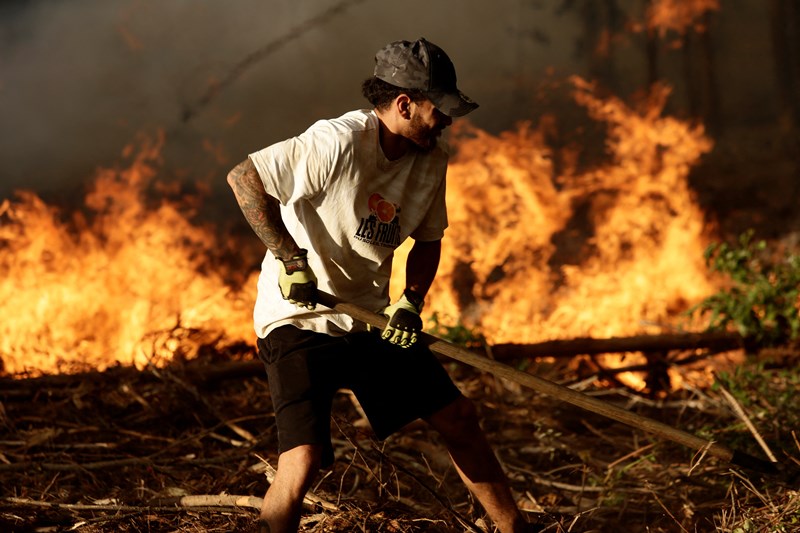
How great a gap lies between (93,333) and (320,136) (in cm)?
407

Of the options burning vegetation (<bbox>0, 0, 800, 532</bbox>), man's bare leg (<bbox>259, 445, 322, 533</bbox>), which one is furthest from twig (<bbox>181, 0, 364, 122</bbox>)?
man's bare leg (<bbox>259, 445, 322, 533</bbox>)

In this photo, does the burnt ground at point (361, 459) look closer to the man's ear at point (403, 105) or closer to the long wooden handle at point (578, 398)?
the long wooden handle at point (578, 398)

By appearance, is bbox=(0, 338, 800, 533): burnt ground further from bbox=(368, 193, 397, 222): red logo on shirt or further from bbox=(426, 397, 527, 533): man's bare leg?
bbox=(368, 193, 397, 222): red logo on shirt

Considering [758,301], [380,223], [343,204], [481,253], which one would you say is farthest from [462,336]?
[343,204]

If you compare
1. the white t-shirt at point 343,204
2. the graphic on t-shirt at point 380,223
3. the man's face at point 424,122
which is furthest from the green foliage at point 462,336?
the man's face at point 424,122

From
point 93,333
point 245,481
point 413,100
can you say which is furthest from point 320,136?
point 93,333

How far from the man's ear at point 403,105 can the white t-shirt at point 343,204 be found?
12 cm

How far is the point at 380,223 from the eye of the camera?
9.86ft

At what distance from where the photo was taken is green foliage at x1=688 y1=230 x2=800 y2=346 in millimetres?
5921

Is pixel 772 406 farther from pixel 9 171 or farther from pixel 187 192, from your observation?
pixel 9 171

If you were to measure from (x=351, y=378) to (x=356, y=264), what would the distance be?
18.7 inches

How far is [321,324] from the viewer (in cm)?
299

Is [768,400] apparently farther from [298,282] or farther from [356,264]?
[298,282]

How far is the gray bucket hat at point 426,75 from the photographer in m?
2.89
